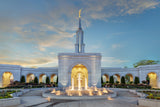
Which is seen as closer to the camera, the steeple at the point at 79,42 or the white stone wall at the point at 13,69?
the white stone wall at the point at 13,69

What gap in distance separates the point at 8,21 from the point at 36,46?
8755 millimetres

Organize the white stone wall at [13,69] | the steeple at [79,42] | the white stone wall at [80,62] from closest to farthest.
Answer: the white stone wall at [80,62] → the white stone wall at [13,69] → the steeple at [79,42]

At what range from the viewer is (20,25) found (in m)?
19.7

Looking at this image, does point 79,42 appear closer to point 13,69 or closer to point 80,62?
point 80,62

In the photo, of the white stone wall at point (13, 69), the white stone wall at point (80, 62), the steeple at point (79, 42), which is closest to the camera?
the white stone wall at point (80, 62)

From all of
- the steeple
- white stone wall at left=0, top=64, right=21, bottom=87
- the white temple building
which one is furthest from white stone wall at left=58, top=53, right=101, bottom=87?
white stone wall at left=0, top=64, right=21, bottom=87

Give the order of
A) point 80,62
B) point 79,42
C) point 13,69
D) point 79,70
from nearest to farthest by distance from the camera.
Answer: point 80,62 < point 13,69 < point 79,42 < point 79,70

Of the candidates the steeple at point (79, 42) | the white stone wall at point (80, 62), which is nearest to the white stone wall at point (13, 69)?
the white stone wall at point (80, 62)

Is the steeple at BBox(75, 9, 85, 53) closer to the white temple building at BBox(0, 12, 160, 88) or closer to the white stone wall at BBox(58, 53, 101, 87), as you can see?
the white temple building at BBox(0, 12, 160, 88)

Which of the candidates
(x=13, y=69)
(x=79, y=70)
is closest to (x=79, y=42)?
(x=79, y=70)

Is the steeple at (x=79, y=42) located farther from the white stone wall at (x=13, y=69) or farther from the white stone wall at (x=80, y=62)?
the white stone wall at (x=13, y=69)

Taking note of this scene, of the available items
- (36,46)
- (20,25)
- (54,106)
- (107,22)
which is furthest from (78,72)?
(54,106)

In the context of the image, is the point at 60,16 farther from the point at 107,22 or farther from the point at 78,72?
the point at 78,72

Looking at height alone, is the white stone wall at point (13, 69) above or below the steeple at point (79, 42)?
below
